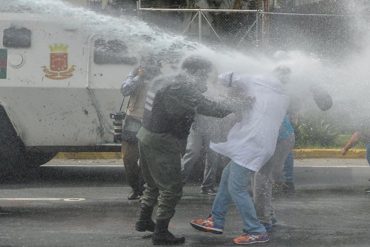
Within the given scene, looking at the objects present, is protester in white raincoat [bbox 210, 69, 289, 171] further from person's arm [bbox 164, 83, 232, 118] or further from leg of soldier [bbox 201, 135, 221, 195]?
leg of soldier [bbox 201, 135, 221, 195]

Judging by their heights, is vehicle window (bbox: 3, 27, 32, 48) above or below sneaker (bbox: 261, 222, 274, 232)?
above

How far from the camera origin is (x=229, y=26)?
1591 cm

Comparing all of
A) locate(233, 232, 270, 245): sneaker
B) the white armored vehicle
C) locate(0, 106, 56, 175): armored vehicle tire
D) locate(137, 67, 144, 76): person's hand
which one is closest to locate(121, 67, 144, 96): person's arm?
locate(137, 67, 144, 76): person's hand

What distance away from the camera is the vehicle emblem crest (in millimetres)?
10359

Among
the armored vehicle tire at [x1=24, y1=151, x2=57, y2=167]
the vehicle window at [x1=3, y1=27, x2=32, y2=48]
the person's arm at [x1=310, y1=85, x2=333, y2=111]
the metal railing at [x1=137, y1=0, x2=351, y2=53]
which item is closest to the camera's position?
the person's arm at [x1=310, y1=85, x2=333, y2=111]

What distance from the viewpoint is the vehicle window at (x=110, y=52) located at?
34.3ft

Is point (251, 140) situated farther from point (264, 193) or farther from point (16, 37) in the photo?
point (16, 37)

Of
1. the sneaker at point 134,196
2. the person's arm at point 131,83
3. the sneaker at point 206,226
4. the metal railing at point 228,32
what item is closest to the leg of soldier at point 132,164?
the sneaker at point 134,196

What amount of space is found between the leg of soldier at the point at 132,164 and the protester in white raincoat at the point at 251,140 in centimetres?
226

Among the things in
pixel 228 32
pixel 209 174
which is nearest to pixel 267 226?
pixel 209 174

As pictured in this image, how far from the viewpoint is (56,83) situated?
10398 millimetres

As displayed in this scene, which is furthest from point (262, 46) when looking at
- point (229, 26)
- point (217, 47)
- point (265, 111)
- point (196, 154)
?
point (265, 111)

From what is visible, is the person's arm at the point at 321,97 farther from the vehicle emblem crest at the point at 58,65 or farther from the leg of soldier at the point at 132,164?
the vehicle emblem crest at the point at 58,65

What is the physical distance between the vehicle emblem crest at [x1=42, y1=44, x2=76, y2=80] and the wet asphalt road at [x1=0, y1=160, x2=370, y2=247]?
1388 mm
